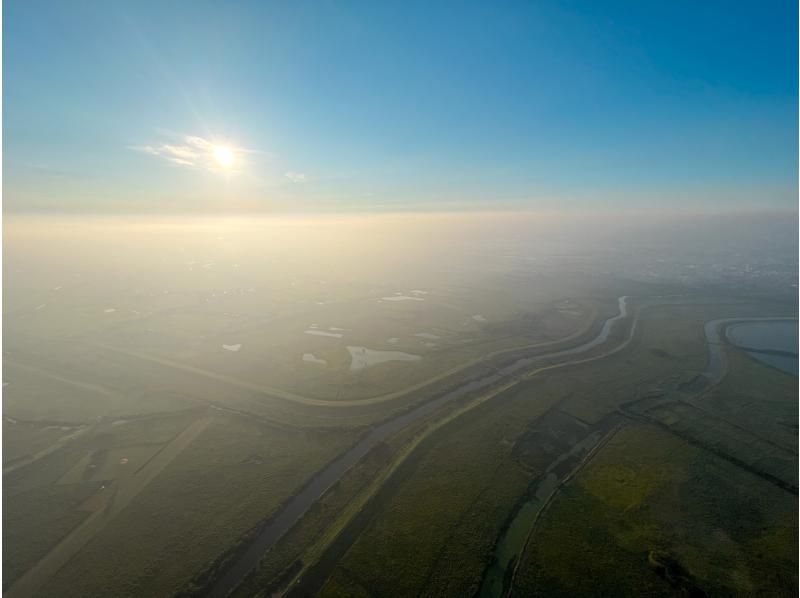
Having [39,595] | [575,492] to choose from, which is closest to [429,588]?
[575,492]

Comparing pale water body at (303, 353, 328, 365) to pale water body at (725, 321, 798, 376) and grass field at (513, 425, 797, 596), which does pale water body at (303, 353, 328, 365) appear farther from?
pale water body at (725, 321, 798, 376)

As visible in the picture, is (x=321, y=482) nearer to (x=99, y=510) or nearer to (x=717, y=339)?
(x=99, y=510)

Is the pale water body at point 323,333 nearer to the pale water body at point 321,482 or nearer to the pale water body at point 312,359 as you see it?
the pale water body at point 312,359

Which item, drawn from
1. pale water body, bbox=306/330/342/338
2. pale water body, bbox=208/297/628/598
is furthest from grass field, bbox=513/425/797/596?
pale water body, bbox=306/330/342/338

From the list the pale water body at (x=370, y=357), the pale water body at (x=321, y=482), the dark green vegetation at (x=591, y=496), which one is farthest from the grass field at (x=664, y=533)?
the pale water body at (x=370, y=357)

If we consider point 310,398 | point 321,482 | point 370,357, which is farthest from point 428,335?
point 321,482

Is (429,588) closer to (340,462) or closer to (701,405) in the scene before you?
(340,462)
